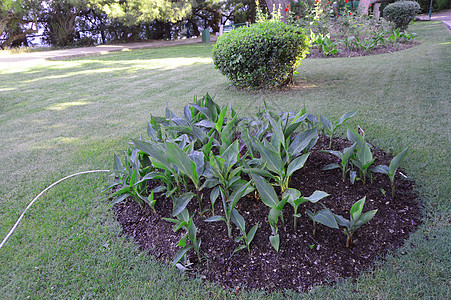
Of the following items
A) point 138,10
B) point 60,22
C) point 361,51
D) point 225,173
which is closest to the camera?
point 225,173

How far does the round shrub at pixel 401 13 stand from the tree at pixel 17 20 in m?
14.7

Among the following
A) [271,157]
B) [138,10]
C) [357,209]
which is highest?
[138,10]

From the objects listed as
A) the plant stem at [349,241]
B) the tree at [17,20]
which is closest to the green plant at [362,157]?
the plant stem at [349,241]

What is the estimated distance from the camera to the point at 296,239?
189 cm

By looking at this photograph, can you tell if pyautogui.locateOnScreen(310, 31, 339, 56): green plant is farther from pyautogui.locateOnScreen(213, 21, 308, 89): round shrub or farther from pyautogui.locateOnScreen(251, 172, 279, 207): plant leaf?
pyautogui.locateOnScreen(251, 172, 279, 207): plant leaf

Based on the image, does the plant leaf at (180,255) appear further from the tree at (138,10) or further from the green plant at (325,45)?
the tree at (138,10)

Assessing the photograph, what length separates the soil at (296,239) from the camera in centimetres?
172

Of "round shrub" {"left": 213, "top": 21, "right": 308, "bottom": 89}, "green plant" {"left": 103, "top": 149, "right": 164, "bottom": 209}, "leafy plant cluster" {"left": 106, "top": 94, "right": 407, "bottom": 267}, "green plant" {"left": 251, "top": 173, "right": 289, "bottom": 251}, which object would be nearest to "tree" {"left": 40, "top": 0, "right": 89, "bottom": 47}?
"round shrub" {"left": 213, "top": 21, "right": 308, "bottom": 89}

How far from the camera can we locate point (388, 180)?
2406mm

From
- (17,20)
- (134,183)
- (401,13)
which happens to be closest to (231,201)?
(134,183)

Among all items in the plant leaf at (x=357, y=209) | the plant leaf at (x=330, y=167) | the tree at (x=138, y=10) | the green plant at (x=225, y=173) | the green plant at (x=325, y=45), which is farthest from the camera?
the tree at (x=138, y=10)

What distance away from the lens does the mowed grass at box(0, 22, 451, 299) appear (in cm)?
173

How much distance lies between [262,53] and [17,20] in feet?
47.9

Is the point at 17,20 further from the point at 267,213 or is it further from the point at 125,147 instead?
the point at 267,213
